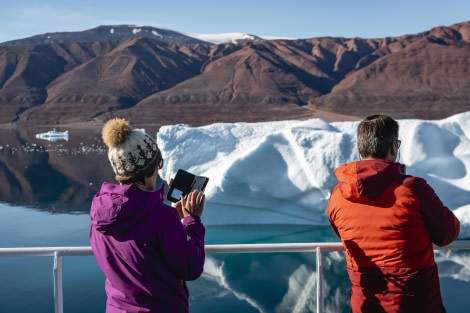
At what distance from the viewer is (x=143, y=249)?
1.10 meters

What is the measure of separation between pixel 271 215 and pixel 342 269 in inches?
73.4

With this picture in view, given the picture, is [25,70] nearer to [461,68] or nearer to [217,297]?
[461,68]

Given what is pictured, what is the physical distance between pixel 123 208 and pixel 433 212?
734 mm

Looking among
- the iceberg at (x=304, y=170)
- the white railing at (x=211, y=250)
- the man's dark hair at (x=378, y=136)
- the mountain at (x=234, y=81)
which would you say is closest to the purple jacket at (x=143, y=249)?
the white railing at (x=211, y=250)

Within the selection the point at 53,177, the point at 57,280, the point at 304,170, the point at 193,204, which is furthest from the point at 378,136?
the point at 53,177

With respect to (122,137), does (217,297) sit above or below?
below

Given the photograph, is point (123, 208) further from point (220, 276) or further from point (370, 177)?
point (220, 276)

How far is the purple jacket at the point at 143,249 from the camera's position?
1084 millimetres

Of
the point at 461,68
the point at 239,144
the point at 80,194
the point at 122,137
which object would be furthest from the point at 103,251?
the point at 461,68

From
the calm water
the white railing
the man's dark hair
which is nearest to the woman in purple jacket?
the white railing

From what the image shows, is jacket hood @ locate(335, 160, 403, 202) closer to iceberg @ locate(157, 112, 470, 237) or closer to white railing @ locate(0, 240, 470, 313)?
white railing @ locate(0, 240, 470, 313)

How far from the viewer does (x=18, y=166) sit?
1850 centimetres

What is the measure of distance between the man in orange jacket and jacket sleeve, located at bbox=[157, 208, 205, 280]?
43cm

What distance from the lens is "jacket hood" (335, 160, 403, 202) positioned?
1.23m
